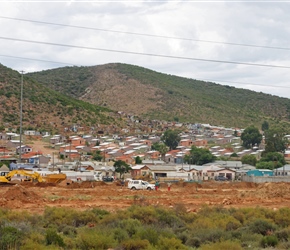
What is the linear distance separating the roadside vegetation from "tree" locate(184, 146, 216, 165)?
87625 mm

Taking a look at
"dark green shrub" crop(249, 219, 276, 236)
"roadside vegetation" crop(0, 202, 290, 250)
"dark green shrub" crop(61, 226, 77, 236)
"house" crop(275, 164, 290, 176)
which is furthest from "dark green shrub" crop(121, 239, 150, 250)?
"house" crop(275, 164, 290, 176)

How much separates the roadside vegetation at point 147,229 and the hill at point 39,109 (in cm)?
10295

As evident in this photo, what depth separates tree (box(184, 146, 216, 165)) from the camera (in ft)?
412

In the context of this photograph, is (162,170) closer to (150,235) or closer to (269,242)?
(269,242)

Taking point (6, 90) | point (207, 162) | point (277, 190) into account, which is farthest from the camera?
point (6, 90)

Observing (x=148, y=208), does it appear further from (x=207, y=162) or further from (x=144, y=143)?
(x=144, y=143)

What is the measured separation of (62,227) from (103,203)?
16311 mm

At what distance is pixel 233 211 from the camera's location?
1484 inches

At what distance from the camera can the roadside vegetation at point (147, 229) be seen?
79.6 ft

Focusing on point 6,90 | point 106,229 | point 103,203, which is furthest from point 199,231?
point 6,90

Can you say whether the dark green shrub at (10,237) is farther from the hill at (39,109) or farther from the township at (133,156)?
the hill at (39,109)

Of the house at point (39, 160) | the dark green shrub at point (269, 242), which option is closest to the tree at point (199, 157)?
the house at point (39, 160)

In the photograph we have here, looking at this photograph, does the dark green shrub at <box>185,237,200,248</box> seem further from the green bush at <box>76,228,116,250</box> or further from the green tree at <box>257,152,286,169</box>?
the green tree at <box>257,152,286,169</box>

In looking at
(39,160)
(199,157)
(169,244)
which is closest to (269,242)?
(169,244)
